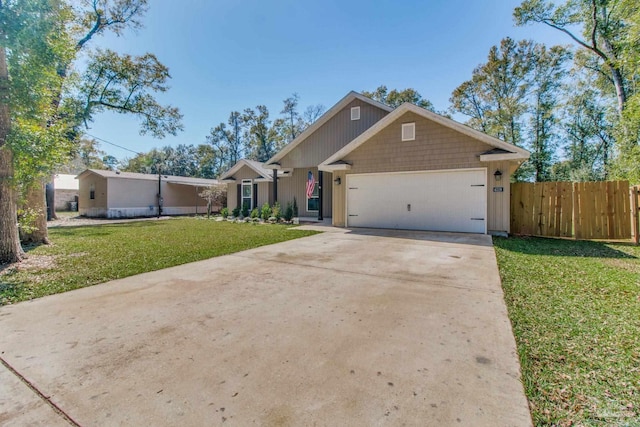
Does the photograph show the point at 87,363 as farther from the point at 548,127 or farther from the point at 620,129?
the point at 548,127

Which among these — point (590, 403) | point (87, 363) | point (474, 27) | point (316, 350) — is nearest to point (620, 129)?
point (474, 27)

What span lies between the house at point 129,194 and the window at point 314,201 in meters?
12.3

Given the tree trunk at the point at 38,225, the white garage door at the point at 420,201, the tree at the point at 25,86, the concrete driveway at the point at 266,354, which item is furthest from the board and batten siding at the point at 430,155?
the tree trunk at the point at 38,225

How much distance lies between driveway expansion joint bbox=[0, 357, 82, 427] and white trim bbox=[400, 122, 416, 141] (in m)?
10.5

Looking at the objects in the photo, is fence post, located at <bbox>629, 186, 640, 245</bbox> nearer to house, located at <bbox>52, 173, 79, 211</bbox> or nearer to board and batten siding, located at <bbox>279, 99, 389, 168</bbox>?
board and batten siding, located at <bbox>279, 99, 389, 168</bbox>

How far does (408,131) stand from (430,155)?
3.96 ft

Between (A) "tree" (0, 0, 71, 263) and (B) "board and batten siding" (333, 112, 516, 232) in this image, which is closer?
(A) "tree" (0, 0, 71, 263)

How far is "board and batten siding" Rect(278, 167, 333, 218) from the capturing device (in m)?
15.2

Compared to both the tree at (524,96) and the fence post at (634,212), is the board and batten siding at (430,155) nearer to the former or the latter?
the fence post at (634,212)

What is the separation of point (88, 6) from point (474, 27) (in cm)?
1891

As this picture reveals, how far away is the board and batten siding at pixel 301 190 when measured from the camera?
15164 millimetres

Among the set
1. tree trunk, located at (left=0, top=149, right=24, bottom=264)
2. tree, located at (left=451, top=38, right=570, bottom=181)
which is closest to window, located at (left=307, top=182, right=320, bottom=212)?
tree trunk, located at (left=0, top=149, right=24, bottom=264)

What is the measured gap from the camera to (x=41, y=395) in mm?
1981

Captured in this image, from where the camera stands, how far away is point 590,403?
1860 millimetres
